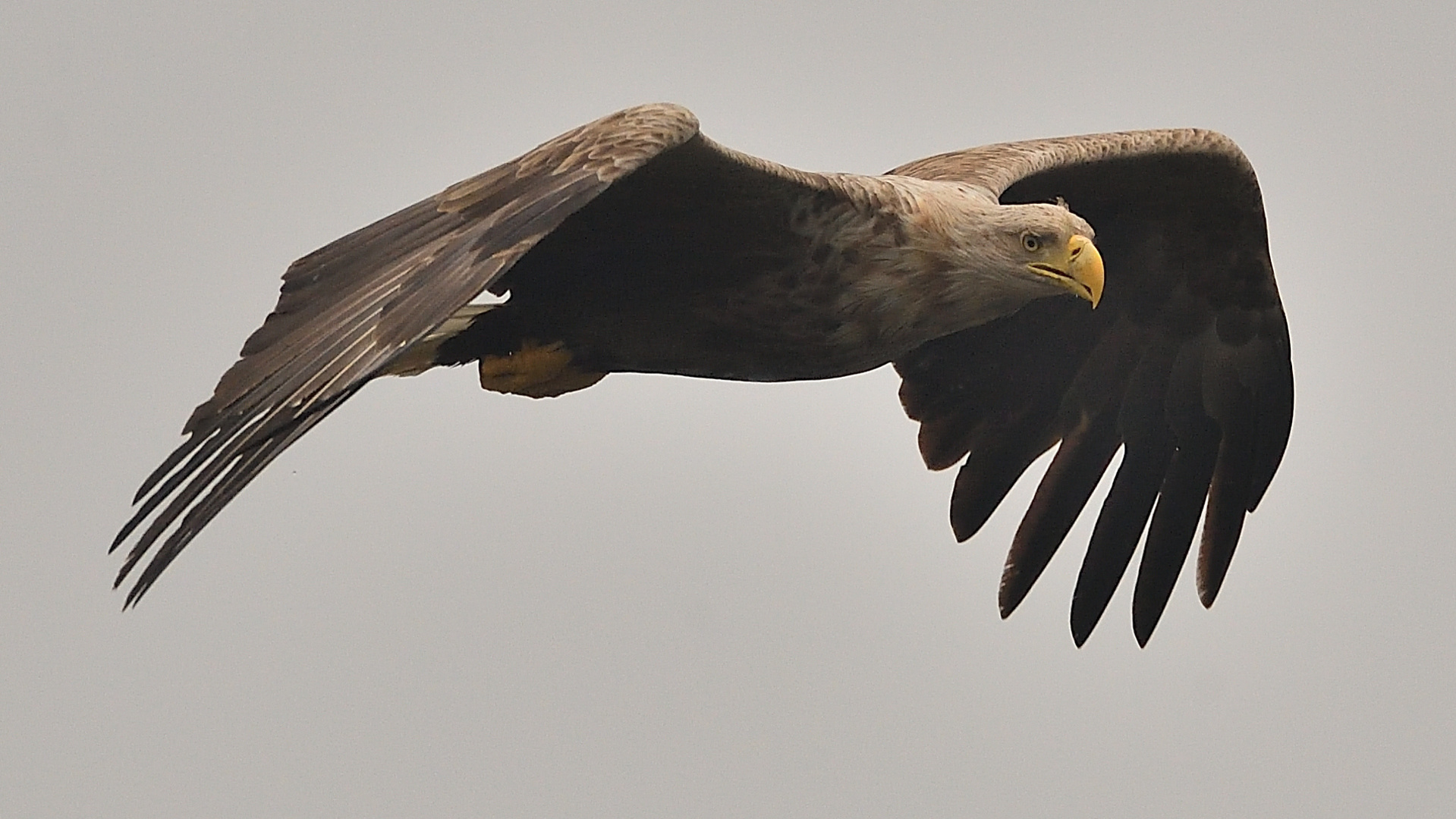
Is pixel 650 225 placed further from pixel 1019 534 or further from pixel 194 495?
pixel 1019 534

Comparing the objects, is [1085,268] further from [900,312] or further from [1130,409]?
[1130,409]

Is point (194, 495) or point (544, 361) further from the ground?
point (544, 361)

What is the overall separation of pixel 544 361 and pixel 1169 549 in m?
3.44

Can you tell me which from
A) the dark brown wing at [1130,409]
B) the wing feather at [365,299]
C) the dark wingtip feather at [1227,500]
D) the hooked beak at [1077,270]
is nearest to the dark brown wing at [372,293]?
Result: the wing feather at [365,299]

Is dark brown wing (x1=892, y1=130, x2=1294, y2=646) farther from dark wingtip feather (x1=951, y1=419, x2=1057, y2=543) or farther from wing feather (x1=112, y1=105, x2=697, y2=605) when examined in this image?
wing feather (x1=112, y1=105, x2=697, y2=605)

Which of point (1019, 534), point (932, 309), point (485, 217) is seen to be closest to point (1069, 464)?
point (1019, 534)

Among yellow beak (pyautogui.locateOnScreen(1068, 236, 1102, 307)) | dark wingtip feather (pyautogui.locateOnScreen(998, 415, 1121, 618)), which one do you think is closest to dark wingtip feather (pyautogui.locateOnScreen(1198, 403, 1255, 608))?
dark wingtip feather (pyautogui.locateOnScreen(998, 415, 1121, 618))

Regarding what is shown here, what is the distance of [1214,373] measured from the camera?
1286cm

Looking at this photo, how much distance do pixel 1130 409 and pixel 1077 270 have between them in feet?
9.19

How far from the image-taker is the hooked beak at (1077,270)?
10.3 meters

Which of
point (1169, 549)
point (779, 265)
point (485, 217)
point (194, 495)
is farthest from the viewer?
point (1169, 549)

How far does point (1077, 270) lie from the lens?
10328mm

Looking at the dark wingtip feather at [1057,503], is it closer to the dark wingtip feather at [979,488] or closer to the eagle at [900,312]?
the eagle at [900,312]

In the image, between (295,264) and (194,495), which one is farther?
(295,264)
